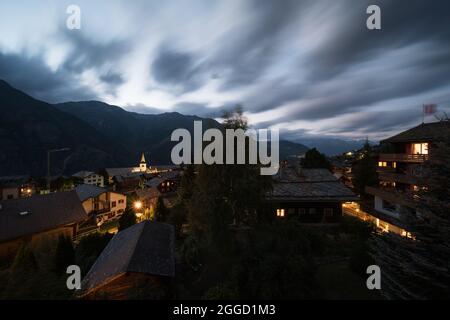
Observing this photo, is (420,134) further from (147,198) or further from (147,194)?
(147,194)

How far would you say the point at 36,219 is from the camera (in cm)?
2534

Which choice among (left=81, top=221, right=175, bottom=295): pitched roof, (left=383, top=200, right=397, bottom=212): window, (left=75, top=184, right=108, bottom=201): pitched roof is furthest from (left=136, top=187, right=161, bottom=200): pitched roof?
(left=383, top=200, right=397, bottom=212): window

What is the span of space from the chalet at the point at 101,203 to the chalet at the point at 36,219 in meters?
6.97

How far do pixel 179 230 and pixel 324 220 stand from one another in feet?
61.9

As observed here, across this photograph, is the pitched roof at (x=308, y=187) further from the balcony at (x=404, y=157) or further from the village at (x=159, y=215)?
the balcony at (x=404, y=157)

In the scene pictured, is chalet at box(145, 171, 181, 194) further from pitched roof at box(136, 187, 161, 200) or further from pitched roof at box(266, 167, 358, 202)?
pitched roof at box(266, 167, 358, 202)

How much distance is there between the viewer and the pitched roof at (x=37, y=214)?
2323cm

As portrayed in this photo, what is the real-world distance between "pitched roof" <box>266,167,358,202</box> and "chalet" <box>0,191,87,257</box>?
2617 cm

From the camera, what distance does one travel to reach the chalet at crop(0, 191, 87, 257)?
2247 centimetres

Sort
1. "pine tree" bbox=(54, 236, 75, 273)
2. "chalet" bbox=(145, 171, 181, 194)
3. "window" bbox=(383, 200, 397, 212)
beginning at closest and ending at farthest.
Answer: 1. "pine tree" bbox=(54, 236, 75, 273)
2. "window" bbox=(383, 200, 397, 212)
3. "chalet" bbox=(145, 171, 181, 194)

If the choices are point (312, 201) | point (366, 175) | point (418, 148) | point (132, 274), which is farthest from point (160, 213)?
point (366, 175)

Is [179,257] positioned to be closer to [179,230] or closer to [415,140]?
[179,230]
